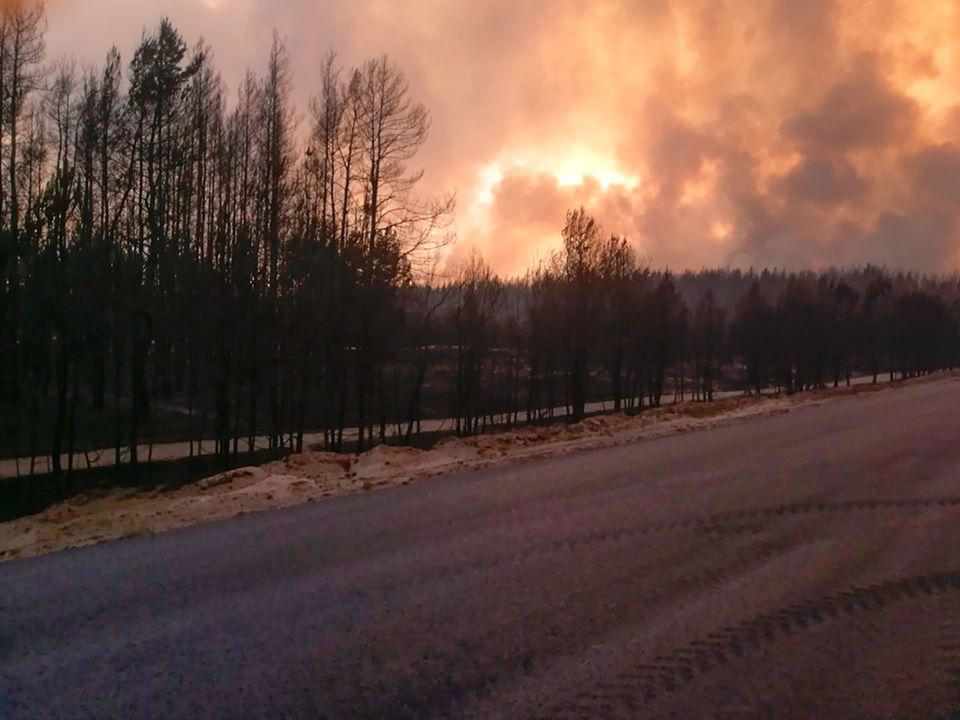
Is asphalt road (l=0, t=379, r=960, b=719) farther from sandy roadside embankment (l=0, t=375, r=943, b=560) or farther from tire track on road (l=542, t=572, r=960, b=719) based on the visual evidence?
sandy roadside embankment (l=0, t=375, r=943, b=560)

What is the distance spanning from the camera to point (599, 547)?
9070mm

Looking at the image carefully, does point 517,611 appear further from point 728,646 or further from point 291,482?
point 291,482

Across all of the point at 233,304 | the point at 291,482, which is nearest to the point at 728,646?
the point at 291,482

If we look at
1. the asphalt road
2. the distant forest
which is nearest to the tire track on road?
the asphalt road

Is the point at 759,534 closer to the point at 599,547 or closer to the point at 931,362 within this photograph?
the point at 599,547

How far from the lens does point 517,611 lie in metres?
6.95

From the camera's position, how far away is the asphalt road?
541 cm

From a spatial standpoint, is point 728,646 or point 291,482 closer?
point 728,646

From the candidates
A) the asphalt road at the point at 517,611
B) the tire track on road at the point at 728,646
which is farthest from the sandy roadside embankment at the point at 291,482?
the tire track on road at the point at 728,646

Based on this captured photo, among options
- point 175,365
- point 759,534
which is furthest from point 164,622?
point 175,365

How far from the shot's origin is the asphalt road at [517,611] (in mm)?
5410

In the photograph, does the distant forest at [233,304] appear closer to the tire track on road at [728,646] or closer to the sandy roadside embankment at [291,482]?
the sandy roadside embankment at [291,482]

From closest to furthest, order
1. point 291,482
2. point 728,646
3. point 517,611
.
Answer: point 728,646
point 517,611
point 291,482

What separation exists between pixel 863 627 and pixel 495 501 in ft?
19.7
